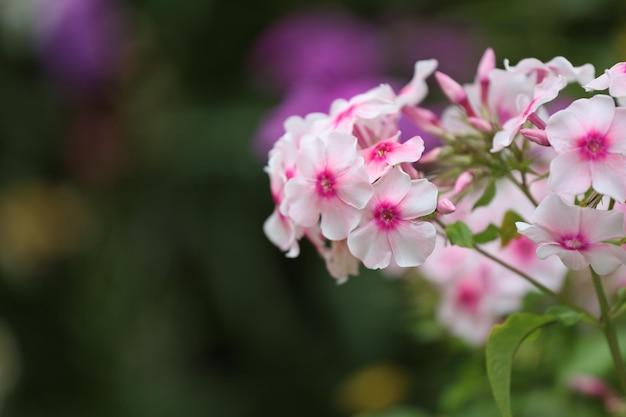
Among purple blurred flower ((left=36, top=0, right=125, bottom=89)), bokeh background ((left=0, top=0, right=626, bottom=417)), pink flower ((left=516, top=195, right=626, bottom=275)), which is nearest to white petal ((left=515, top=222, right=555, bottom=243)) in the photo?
pink flower ((left=516, top=195, right=626, bottom=275))

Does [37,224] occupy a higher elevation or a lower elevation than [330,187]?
higher

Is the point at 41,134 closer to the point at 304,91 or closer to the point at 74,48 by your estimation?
the point at 74,48

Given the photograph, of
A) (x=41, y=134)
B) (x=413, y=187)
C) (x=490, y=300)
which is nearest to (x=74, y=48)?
(x=41, y=134)

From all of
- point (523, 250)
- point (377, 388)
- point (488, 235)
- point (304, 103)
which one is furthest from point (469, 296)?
point (377, 388)

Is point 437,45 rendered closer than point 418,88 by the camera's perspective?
No

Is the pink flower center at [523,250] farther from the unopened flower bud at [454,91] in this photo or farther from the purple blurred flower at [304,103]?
the purple blurred flower at [304,103]

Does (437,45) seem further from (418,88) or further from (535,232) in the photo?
(535,232)

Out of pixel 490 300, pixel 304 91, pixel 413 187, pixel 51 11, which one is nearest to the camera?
pixel 413 187
